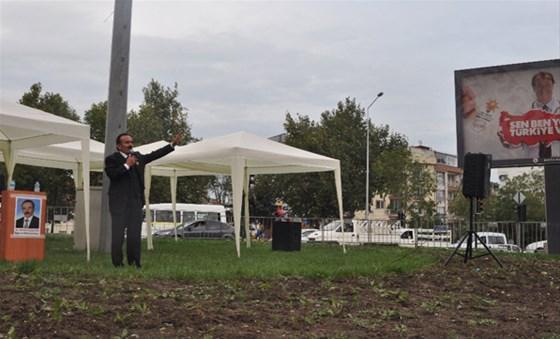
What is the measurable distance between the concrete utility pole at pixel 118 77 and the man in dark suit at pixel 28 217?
3422 mm

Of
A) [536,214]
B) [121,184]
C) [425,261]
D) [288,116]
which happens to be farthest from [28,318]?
[536,214]

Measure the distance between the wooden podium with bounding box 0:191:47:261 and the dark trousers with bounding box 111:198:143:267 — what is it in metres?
1.62

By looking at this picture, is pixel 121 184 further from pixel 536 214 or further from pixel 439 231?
pixel 536 214

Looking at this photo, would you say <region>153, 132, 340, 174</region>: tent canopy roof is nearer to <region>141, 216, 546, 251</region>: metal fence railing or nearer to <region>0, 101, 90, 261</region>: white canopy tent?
<region>0, 101, 90, 261</region>: white canopy tent

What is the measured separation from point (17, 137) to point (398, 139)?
1656 inches

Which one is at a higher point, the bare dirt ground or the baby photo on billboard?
the baby photo on billboard

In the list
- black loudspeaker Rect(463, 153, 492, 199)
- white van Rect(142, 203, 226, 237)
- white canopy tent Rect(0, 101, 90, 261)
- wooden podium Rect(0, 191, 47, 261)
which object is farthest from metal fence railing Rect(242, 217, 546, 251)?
white van Rect(142, 203, 226, 237)

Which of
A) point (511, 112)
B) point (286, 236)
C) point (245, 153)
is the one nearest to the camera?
point (245, 153)

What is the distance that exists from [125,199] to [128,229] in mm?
447

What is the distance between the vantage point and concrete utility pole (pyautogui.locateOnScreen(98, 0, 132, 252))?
14383 millimetres

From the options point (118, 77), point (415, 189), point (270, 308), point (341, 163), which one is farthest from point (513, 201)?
point (270, 308)

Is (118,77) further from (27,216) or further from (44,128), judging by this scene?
(27,216)

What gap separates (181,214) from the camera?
42969mm

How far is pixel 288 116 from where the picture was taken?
176 feet
